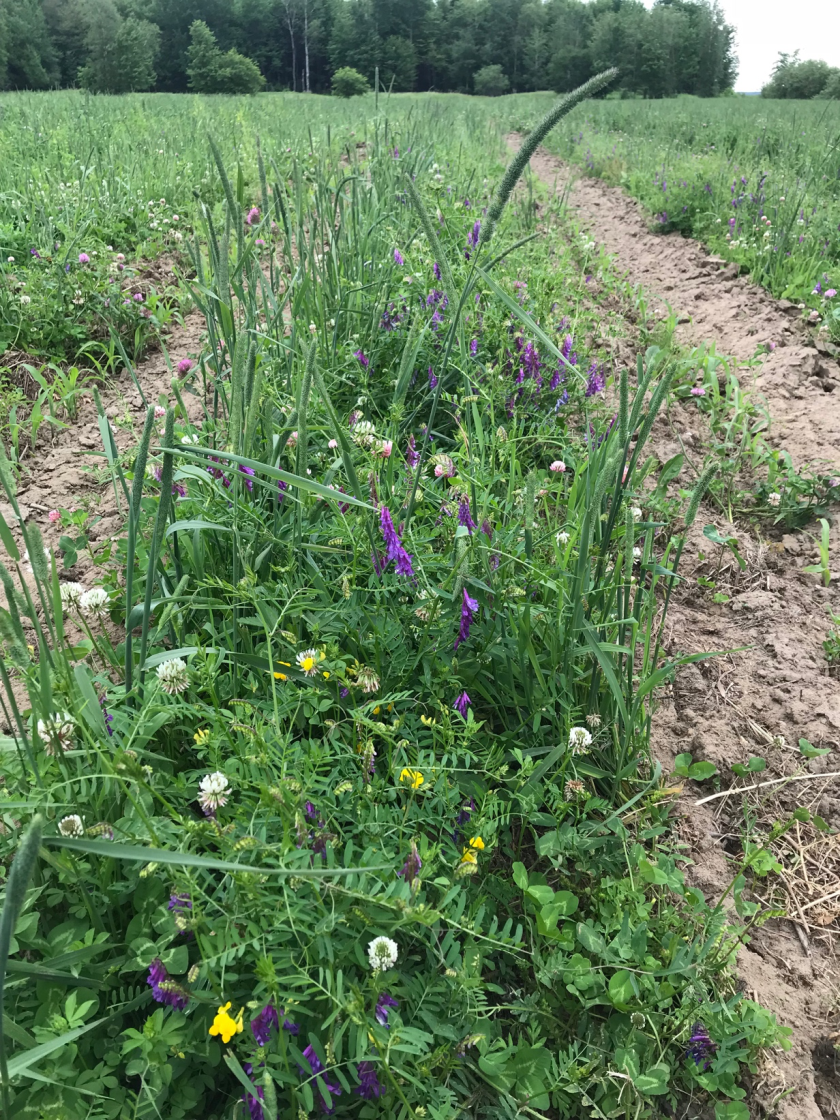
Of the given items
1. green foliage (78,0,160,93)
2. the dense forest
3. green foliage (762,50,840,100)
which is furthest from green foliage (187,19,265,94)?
green foliage (762,50,840,100)

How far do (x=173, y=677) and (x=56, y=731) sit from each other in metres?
0.21

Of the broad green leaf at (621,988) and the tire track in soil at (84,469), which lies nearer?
the broad green leaf at (621,988)

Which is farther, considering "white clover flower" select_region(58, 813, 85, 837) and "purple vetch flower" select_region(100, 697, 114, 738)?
"purple vetch flower" select_region(100, 697, 114, 738)

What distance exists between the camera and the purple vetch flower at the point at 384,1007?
988mm

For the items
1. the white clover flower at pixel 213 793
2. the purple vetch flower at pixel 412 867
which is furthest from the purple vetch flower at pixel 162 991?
the purple vetch flower at pixel 412 867

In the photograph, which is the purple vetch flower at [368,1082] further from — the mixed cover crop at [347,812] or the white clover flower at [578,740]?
the white clover flower at [578,740]

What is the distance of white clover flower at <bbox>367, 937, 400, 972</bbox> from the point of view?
975 mm

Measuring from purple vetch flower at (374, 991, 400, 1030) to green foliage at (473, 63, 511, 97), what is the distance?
164 feet

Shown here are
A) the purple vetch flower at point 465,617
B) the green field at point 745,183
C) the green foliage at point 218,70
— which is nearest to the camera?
the purple vetch flower at point 465,617

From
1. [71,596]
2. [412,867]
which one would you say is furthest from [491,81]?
[412,867]

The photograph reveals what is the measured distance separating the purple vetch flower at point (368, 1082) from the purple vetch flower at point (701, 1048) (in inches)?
22.7

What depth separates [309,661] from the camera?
1306 mm

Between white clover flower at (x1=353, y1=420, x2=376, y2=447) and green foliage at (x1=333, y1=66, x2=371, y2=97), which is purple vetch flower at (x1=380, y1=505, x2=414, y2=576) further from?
green foliage at (x1=333, y1=66, x2=371, y2=97)

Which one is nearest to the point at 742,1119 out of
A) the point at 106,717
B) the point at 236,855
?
the point at 236,855
